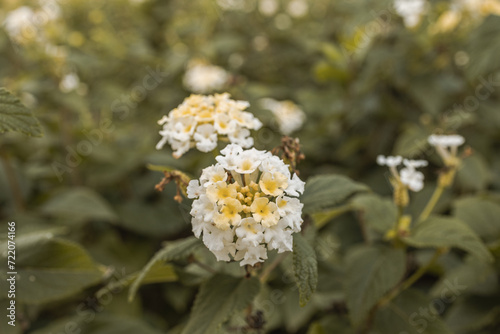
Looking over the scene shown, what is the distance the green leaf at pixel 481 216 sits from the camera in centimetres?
137

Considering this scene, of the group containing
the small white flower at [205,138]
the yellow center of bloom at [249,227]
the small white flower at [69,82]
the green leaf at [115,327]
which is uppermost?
the small white flower at [69,82]

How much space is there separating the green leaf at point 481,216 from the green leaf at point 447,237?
0.86ft

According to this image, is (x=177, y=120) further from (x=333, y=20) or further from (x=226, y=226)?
(x=333, y=20)

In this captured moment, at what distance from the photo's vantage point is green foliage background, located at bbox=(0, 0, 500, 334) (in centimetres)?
115

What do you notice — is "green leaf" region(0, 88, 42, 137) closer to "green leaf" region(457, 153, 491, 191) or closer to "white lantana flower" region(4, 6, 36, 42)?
"white lantana flower" region(4, 6, 36, 42)

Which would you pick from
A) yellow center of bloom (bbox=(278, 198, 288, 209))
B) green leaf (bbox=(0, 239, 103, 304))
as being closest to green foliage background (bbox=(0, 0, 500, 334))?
green leaf (bbox=(0, 239, 103, 304))

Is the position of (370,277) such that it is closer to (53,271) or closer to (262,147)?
(262,147)

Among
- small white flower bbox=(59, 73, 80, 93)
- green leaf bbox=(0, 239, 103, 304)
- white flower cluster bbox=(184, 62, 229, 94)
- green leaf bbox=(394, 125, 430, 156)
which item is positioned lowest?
green leaf bbox=(0, 239, 103, 304)

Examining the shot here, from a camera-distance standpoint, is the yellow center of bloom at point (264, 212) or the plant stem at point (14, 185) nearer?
the yellow center of bloom at point (264, 212)

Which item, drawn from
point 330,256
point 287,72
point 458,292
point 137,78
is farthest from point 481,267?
point 137,78

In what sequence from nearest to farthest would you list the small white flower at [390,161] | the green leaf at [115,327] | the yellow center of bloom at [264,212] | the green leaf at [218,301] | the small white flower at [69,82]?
1. the yellow center of bloom at [264,212]
2. the green leaf at [218,301]
3. the small white flower at [390,161]
4. the green leaf at [115,327]
5. the small white flower at [69,82]

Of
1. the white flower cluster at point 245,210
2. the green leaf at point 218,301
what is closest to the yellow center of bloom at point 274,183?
the white flower cluster at point 245,210

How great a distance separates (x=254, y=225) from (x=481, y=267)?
0.88 m

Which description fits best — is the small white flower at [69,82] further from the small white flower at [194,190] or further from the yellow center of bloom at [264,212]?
the yellow center of bloom at [264,212]
